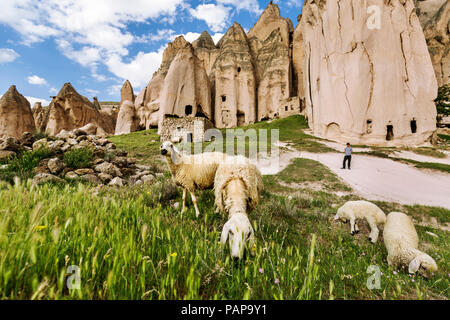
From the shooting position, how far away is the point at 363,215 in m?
4.89

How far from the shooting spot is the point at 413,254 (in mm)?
3258

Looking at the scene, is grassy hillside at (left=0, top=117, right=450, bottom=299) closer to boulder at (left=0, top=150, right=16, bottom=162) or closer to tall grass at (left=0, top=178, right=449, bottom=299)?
tall grass at (left=0, top=178, right=449, bottom=299)

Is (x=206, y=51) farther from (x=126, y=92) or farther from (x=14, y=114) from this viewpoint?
(x=14, y=114)

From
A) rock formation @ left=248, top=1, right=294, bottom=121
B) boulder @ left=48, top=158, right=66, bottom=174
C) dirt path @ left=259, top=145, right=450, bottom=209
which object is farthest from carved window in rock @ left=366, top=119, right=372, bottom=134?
boulder @ left=48, top=158, right=66, bottom=174

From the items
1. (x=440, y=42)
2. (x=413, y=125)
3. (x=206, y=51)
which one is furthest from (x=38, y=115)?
(x=440, y=42)

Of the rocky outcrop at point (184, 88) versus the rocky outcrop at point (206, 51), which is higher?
the rocky outcrop at point (206, 51)

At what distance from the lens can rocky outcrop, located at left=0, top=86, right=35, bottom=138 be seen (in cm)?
3191

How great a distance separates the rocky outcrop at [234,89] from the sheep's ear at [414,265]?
36719 millimetres

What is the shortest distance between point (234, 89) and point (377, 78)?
24.2 m

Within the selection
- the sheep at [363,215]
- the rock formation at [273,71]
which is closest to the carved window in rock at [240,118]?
the rock formation at [273,71]

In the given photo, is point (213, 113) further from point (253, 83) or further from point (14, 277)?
point (14, 277)

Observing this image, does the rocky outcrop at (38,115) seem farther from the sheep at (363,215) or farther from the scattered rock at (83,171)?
the sheep at (363,215)

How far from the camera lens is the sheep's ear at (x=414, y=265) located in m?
2.98

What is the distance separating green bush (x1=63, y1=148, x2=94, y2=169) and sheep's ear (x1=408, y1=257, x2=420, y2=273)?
9503 mm
